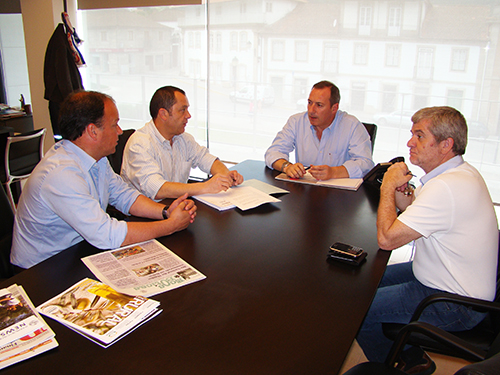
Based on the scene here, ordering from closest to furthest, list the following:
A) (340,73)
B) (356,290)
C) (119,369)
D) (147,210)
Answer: (119,369) → (356,290) → (147,210) → (340,73)

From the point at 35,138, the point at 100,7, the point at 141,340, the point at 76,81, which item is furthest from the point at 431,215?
the point at 100,7

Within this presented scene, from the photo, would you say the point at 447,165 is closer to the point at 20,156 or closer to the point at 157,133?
the point at 157,133

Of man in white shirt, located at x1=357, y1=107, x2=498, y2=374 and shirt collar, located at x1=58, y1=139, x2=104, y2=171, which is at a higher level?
shirt collar, located at x1=58, y1=139, x2=104, y2=171

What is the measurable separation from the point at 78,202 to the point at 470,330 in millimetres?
1690

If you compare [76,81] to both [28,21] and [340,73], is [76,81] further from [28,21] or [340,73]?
[340,73]

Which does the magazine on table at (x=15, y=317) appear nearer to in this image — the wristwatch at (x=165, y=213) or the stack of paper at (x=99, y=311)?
the stack of paper at (x=99, y=311)

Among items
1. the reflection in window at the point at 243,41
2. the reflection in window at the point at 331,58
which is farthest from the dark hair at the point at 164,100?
the reflection in window at the point at 243,41

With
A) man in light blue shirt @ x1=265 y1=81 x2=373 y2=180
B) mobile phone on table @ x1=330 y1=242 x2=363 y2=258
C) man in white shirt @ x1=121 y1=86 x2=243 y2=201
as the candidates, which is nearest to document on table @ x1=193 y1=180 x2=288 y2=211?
man in white shirt @ x1=121 y1=86 x2=243 y2=201

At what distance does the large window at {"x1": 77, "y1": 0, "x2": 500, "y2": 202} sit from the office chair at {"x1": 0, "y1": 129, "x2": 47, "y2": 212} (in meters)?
2.00

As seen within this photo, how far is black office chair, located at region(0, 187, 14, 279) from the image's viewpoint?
1.73 meters

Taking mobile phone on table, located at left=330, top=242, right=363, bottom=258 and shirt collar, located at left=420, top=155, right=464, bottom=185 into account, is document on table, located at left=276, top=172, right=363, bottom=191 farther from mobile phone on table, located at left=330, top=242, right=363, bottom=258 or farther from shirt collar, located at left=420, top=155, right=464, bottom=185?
mobile phone on table, located at left=330, top=242, right=363, bottom=258

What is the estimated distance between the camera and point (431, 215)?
5.10ft

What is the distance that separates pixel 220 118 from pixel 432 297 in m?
4.28

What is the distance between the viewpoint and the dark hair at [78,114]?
1718mm
